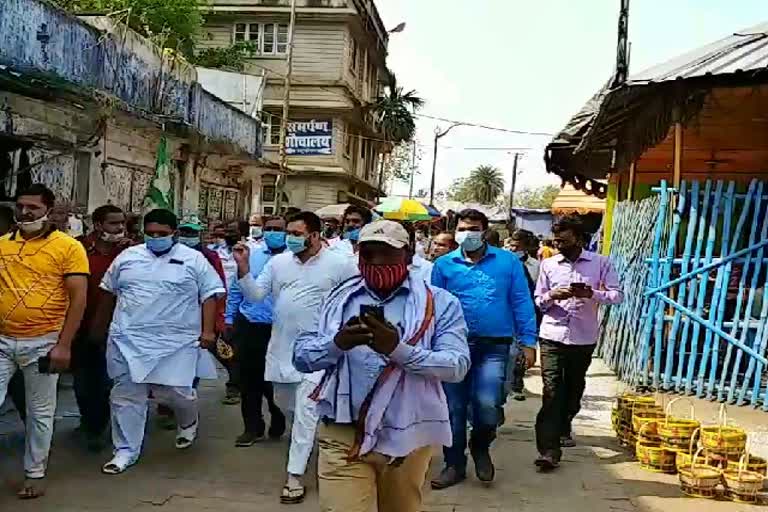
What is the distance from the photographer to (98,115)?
11.3 metres

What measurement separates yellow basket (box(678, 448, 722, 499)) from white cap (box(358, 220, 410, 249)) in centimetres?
339

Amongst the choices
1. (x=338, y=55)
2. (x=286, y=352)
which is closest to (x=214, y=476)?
(x=286, y=352)

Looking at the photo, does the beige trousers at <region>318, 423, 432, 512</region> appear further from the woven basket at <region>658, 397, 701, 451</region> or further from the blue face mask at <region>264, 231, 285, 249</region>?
the blue face mask at <region>264, 231, 285, 249</region>

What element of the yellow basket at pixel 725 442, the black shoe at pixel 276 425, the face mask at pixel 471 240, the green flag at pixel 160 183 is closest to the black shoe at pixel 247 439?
the black shoe at pixel 276 425

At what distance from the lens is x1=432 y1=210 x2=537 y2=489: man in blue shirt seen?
5.91 metres

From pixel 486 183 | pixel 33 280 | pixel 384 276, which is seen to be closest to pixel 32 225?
pixel 33 280

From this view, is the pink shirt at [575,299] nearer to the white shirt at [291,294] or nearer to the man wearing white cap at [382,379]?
the white shirt at [291,294]

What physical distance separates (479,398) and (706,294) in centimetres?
408

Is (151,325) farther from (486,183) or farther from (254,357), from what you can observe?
(486,183)

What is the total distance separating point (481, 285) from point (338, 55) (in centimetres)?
2828

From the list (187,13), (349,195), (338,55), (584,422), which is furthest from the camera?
(349,195)

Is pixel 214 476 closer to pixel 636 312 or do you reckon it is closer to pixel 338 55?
pixel 636 312

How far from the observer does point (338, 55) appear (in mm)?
33094

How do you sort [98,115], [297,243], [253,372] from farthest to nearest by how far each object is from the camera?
1. [98,115]
2. [253,372]
3. [297,243]
